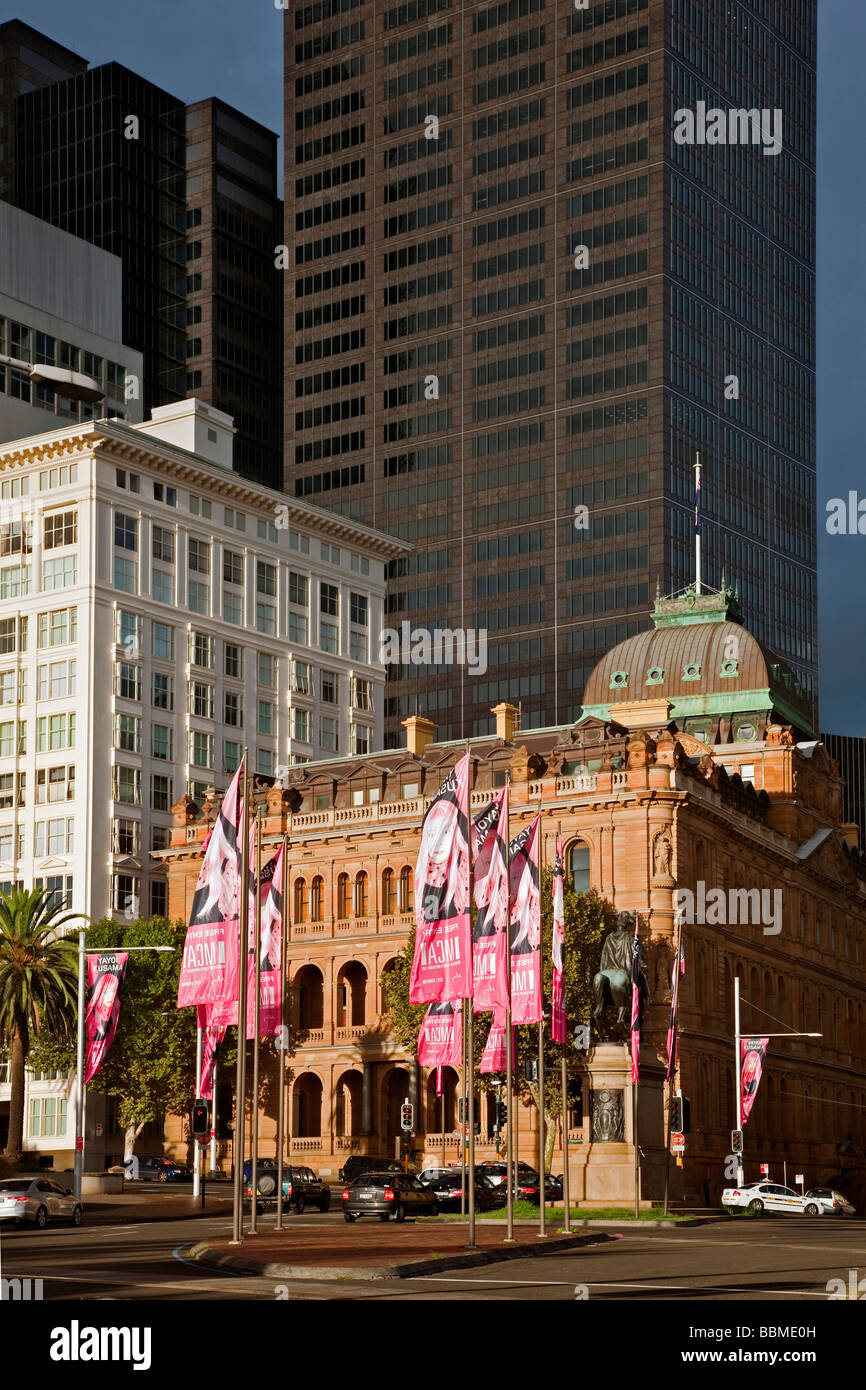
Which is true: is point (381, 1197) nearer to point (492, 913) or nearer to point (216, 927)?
point (492, 913)

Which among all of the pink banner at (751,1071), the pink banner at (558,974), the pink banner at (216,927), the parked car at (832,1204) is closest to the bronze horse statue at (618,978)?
the pink banner at (558,974)

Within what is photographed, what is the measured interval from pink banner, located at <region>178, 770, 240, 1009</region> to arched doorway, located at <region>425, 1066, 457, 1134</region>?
61704 mm

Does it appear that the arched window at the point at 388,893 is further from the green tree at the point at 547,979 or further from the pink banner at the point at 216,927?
the pink banner at the point at 216,927

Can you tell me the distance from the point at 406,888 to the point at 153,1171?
1943 cm

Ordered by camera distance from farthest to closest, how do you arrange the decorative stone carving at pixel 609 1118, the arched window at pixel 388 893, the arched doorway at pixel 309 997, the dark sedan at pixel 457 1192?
the arched doorway at pixel 309 997 → the arched window at pixel 388 893 → the dark sedan at pixel 457 1192 → the decorative stone carving at pixel 609 1118

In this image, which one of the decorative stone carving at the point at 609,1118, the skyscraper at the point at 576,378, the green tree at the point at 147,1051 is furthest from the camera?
the skyscraper at the point at 576,378

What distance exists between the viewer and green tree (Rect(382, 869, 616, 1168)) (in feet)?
284

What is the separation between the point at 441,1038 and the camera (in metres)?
46.9

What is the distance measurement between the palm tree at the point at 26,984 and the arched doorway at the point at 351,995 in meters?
20.1

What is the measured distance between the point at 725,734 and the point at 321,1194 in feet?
165

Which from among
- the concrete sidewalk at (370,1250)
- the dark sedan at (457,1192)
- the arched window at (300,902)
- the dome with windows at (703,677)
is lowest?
the dark sedan at (457,1192)

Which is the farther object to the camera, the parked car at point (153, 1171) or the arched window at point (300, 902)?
the arched window at point (300, 902)

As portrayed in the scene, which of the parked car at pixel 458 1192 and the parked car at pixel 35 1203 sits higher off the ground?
the parked car at pixel 35 1203

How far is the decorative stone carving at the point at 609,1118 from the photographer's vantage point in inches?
2667
